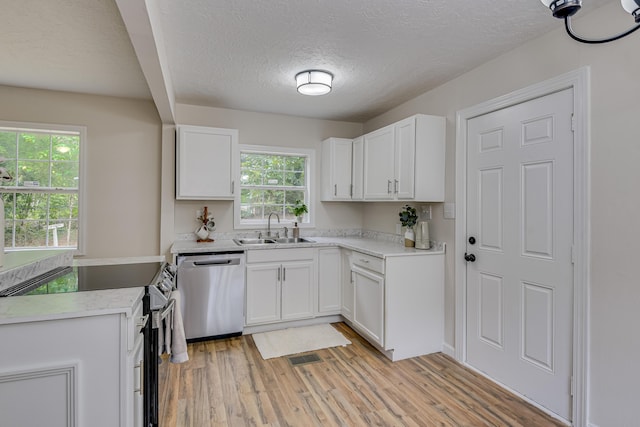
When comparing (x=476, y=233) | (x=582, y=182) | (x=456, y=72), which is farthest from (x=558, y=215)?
(x=456, y=72)

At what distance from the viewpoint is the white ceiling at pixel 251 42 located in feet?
6.32

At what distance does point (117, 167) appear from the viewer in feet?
11.7

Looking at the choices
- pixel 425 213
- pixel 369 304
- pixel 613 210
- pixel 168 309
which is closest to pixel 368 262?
pixel 369 304

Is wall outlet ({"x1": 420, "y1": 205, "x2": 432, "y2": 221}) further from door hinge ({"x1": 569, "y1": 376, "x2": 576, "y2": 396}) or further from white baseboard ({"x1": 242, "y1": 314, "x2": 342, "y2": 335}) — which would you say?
door hinge ({"x1": 569, "y1": 376, "x2": 576, "y2": 396})

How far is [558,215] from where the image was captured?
212 cm

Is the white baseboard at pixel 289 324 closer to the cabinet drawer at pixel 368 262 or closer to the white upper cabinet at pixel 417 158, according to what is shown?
the cabinet drawer at pixel 368 262

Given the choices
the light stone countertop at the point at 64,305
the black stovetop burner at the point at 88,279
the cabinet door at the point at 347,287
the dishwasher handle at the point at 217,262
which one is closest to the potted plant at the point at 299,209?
the cabinet door at the point at 347,287

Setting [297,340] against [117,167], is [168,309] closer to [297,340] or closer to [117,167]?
[297,340]

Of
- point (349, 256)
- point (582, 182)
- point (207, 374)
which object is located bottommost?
point (207, 374)

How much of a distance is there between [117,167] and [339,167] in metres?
2.43

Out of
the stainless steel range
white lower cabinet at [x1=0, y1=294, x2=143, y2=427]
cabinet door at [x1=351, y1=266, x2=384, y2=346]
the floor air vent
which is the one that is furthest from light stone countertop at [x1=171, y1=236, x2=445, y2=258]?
white lower cabinet at [x1=0, y1=294, x2=143, y2=427]

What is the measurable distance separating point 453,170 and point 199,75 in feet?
7.70

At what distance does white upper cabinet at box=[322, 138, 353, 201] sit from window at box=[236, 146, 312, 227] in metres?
0.36

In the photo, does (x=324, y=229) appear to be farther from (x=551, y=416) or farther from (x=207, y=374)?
(x=551, y=416)
